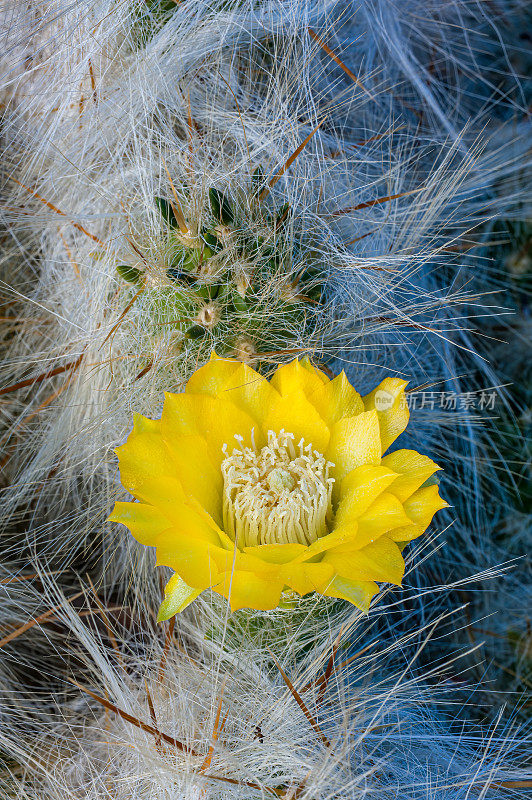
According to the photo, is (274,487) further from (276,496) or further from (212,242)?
(212,242)

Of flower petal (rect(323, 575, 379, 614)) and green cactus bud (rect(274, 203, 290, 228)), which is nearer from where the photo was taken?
flower petal (rect(323, 575, 379, 614))

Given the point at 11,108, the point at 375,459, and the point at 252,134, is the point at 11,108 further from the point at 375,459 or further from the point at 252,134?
the point at 375,459

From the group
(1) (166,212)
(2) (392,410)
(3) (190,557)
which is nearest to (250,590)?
(3) (190,557)

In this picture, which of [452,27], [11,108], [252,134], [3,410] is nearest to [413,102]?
[452,27]

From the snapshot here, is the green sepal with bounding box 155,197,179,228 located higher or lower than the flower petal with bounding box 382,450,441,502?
higher

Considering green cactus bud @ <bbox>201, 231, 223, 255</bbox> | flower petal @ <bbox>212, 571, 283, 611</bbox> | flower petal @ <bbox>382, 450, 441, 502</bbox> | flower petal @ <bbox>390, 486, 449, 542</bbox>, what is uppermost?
green cactus bud @ <bbox>201, 231, 223, 255</bbox>

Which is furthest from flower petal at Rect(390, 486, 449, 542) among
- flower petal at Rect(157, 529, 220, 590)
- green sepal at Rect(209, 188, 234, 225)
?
green sepal at Rect(209, 188, 234, 225)

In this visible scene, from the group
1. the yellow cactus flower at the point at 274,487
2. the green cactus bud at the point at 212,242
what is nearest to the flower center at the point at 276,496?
the yellow cactus flower at the point at 274,487

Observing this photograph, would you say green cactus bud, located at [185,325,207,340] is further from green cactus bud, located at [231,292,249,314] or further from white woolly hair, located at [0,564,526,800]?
white woolly hair, located at [0,564,526,800]
